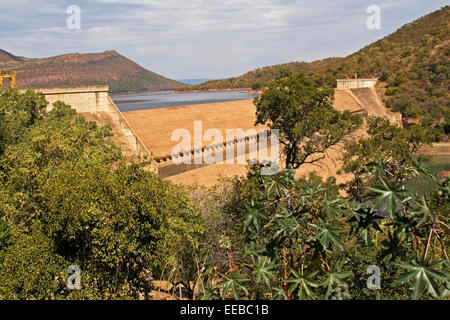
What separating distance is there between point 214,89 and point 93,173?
8743cm

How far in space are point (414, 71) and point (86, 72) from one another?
4856 cm

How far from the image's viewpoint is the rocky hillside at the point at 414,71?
52.6 meters

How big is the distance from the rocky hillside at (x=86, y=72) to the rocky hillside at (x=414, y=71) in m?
27.8

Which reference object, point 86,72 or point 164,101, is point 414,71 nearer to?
point 164,101

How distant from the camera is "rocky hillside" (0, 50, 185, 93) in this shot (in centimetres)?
5147

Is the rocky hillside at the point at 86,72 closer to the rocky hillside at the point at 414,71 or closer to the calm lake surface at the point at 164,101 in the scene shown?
the calm lake surface at the point at 164,101

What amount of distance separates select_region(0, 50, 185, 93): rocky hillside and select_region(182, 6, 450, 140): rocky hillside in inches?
1095

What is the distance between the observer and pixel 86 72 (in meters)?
69.6

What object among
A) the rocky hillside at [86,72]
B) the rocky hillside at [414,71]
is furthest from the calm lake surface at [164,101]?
the rocky hillside at [414,71]

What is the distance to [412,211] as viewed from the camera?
4.29 m

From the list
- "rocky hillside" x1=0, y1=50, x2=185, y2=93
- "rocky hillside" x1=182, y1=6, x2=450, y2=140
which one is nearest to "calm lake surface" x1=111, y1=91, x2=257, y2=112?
"rocky hillside" x1=0, y1=50, x2=185, y2=93

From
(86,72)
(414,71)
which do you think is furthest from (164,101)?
(414,71)
